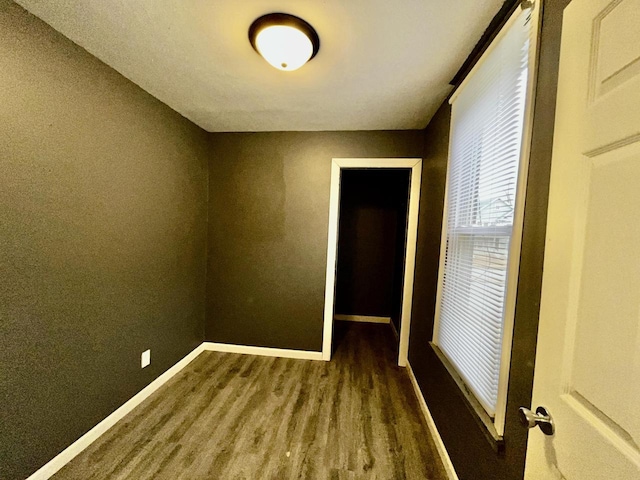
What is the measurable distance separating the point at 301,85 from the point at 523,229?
1640mm

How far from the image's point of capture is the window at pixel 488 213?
1.01 metres

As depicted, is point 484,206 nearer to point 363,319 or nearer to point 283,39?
point 283,39

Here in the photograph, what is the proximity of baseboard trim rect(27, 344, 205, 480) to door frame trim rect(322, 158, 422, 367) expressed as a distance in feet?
5.00

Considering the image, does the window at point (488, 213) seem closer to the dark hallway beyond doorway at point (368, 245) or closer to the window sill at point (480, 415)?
the window sill at point (480, 415)

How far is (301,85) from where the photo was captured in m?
1.85

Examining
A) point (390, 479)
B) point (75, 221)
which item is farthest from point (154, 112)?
point (390, 479)

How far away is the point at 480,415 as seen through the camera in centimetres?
117

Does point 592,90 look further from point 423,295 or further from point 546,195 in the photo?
point 423,295

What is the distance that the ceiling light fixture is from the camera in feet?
4.10

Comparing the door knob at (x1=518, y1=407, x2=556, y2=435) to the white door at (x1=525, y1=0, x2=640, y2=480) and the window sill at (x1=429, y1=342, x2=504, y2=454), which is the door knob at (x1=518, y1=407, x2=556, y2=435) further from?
the window sill at (x1=429, y1=342, x2=504, y2=454)

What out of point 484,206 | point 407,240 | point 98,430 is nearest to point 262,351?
point 98,430

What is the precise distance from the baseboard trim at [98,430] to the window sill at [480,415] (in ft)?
7.31

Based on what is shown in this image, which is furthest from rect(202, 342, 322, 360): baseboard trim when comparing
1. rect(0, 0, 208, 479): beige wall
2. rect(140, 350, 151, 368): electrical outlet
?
rect(140, 350, 151, 368): electrical outlet

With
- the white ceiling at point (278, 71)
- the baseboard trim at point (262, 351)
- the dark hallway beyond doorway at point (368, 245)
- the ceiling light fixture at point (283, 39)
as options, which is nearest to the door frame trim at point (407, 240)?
the baseboard trim at point (262, 351)
